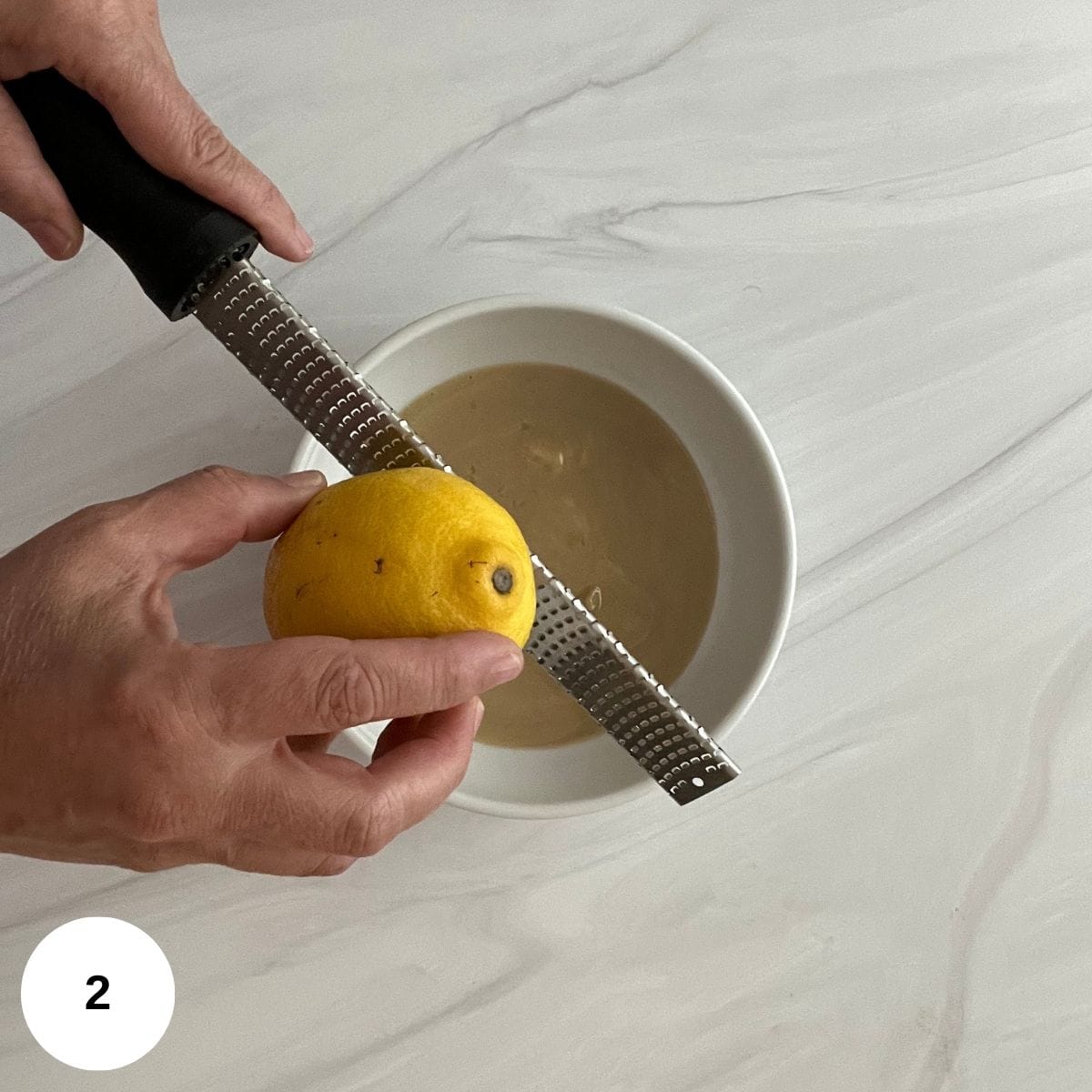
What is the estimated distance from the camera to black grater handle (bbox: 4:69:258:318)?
695 millimetres

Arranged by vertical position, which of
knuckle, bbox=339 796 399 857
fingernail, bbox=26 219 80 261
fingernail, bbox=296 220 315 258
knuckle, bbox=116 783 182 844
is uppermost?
fingernail, bbox=26 219 80 261

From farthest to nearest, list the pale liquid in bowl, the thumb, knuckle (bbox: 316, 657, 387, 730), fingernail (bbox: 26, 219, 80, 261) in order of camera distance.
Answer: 1. the pale liquid in bowl
2. fingernail (bbox: 26, 219, 80, 261)
3. the thumb
4. knuckle (bbox: 316, 657, 387, 730)

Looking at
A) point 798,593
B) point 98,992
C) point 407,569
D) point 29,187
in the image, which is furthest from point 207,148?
point 98,992

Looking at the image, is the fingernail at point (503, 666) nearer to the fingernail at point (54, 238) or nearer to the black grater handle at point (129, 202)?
the black grater handle at point (129, 202)

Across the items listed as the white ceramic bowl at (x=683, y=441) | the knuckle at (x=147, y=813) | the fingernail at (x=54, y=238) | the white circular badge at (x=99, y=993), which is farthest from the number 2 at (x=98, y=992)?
the fingernail at (x=54, y=238)

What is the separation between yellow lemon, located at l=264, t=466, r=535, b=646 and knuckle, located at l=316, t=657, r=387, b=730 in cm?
5

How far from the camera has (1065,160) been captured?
40.6 inches

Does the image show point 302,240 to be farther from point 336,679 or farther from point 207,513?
point 336,679

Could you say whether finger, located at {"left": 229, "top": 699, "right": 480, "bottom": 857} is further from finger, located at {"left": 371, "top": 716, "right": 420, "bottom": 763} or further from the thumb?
the thumb

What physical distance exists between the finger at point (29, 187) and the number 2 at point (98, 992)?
0.68m

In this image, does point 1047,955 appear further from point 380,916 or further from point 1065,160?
point 1065,160

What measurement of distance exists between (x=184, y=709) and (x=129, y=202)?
0.34 metres

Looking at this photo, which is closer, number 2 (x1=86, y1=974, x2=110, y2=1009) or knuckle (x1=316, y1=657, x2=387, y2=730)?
knuckle (x1=316, y1=657, x2=387, y2=730)

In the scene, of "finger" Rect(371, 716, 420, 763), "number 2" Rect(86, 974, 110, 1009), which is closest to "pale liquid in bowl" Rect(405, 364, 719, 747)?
"finger" Rect(371, 716, 420, 763)
